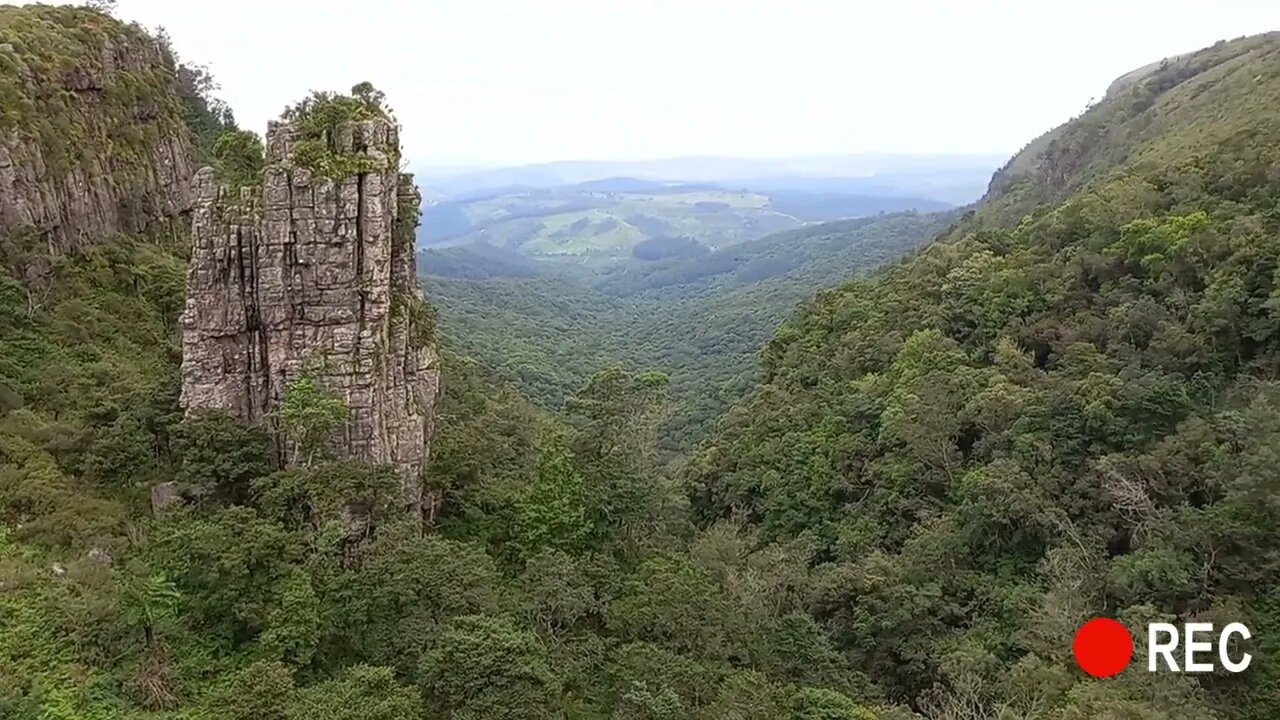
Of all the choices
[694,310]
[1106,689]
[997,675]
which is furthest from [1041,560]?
[694,310]

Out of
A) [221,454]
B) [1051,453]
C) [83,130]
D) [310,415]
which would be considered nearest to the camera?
[310,415]

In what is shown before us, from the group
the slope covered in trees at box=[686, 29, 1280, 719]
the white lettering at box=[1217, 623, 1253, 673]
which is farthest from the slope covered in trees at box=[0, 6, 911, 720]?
the white lettering at box=[1217, 623, 1253, 673]

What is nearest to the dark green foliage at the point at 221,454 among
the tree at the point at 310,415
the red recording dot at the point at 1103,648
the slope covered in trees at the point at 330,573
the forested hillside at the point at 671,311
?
the slope covered in trees at the point at 330,573

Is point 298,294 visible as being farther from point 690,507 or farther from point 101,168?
point 690,507

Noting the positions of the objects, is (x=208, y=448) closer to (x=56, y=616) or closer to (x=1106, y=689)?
(x=56, y=616)

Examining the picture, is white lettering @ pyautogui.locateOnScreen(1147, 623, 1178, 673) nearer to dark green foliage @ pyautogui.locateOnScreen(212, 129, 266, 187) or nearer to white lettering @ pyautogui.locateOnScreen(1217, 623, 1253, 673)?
white lettering @ pyautogui.locateOnScreen(1217, 623, 1253, 673)

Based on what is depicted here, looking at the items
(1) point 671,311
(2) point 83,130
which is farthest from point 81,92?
(1) point 671,311

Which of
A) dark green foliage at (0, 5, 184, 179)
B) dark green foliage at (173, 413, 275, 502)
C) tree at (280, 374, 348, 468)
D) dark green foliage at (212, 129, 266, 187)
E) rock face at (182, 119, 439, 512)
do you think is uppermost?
dark green foliage at (0, 5, 184, 179)
